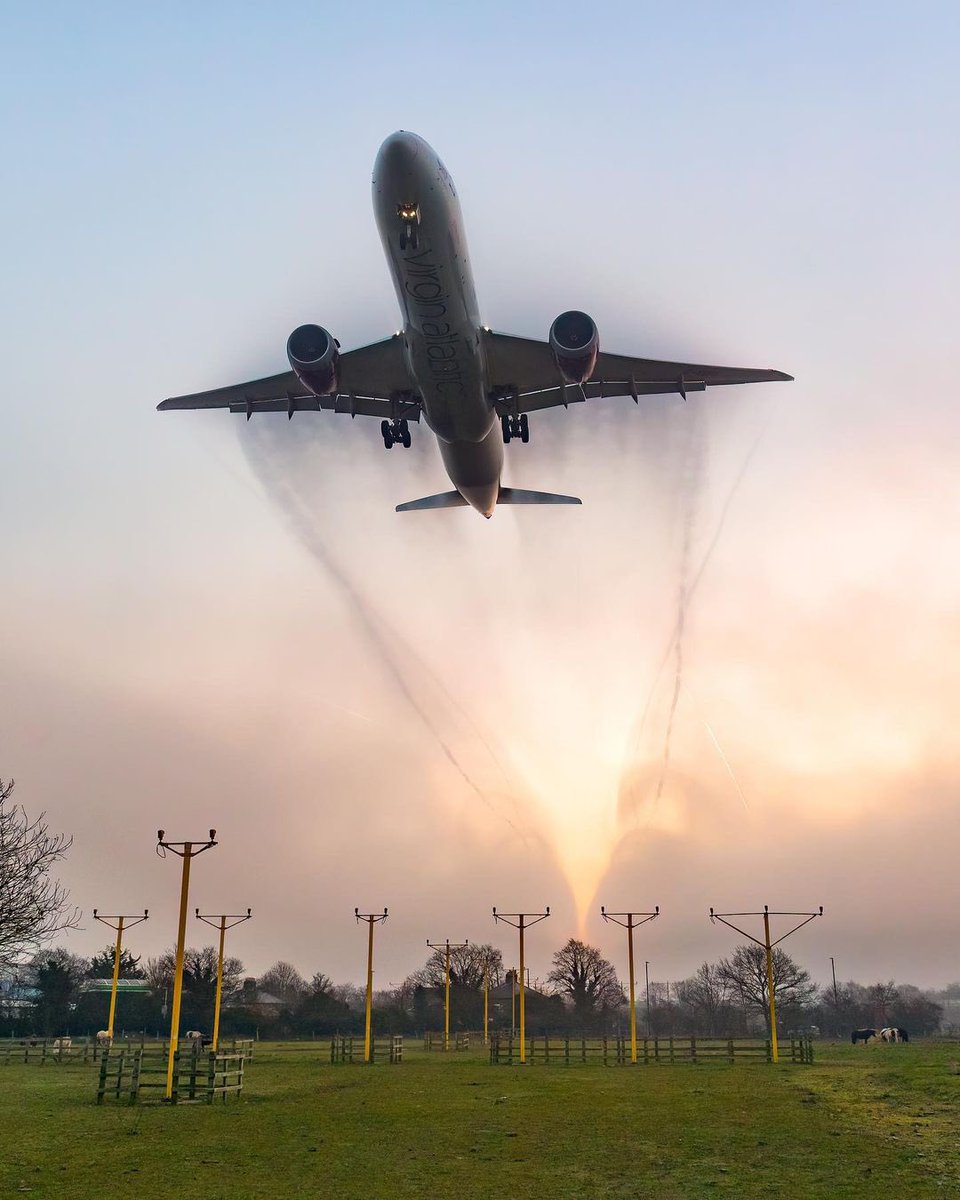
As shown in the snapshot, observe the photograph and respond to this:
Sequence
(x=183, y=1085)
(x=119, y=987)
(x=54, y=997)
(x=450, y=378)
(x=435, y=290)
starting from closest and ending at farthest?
(x=435, y=290) < (x=183, y=1085) < (x=450, y=378) < (x=54, y=997) < (x=119, y=987)

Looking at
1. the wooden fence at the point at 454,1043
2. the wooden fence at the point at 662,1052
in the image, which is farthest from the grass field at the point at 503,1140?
the wooden fence at the point at 454,1043

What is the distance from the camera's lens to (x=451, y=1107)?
28.0 m

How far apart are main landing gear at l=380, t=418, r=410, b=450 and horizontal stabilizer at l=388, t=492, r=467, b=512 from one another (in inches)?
116

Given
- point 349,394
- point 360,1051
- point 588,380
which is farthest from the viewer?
point 360,1051

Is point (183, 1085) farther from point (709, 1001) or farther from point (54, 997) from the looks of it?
point (709, 1001)

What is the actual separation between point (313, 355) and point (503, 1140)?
21528 mm

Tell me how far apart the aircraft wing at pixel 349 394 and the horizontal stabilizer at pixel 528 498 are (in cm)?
474

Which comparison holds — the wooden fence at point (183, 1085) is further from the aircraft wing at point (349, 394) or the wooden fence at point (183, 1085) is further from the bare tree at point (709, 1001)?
the bare tree at point (709, 1001)

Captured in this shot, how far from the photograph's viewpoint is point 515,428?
37.5 metres

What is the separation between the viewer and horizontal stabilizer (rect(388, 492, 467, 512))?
133 ft

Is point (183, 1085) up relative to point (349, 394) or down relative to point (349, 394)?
down

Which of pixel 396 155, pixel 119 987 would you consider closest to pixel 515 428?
pixel 396 155

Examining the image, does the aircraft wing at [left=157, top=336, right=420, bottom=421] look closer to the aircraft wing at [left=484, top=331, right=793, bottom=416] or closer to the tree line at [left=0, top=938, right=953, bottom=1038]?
the aircraft wing at [left=484, top=331, right=793, bottom=416]

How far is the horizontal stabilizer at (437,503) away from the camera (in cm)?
4047
